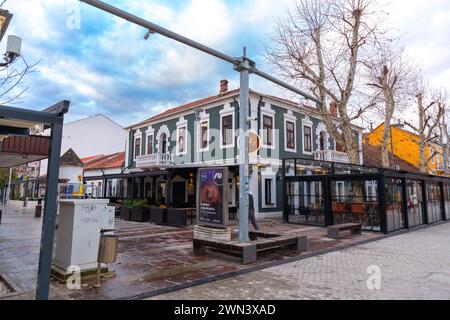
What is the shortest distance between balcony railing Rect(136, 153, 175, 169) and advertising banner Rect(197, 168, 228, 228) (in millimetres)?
12830

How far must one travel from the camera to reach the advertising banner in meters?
8.23

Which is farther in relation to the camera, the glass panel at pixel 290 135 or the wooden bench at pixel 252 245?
the glass panel at pixel 290 135

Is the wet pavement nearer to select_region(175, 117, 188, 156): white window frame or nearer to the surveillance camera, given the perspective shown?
the surveillance camera

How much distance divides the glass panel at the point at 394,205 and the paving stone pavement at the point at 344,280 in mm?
4154

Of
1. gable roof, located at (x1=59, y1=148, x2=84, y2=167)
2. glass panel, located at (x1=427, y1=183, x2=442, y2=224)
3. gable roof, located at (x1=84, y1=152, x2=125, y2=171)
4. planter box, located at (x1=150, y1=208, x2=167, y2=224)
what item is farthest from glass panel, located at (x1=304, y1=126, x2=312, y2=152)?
gable roof, located at (x1=59, y1=148, x2=84, y2=167)

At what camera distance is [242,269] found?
6500mm

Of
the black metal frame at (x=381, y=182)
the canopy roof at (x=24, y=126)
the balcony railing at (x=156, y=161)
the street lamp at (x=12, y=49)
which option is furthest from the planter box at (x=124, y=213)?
the street lamp at (x=12, y=49)

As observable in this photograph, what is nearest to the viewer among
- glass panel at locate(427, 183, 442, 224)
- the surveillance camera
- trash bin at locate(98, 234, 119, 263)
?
trash bin at locate(98, 234, 119, 263)

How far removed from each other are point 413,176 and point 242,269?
1219cm

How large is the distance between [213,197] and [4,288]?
4818 millimetres

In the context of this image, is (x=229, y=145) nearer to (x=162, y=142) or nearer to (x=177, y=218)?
(x=177, y=218)

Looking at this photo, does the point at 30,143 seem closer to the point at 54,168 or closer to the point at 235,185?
the point at 54,168

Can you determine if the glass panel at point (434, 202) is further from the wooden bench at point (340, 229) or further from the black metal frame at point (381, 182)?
the wooden bench at point (340, 229)

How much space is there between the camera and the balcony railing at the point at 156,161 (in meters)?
21.9
